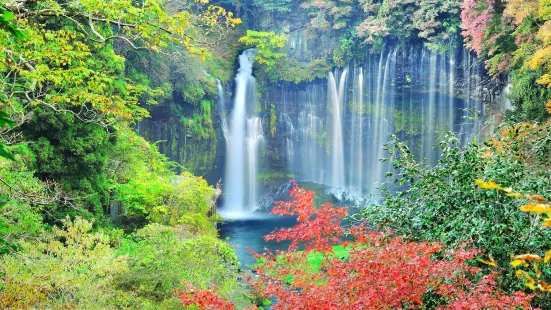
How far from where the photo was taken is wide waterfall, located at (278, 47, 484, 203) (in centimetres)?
2650

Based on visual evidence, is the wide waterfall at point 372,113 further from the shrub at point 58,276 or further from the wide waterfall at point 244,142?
the shrub at point 58,276

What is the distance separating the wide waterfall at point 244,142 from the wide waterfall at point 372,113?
1.83m

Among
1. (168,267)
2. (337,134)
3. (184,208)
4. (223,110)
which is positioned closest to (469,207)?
(168,267)

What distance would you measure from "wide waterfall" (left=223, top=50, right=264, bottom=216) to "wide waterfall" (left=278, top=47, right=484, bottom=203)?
1.83 metres

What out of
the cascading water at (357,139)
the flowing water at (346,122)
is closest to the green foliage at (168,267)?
the flowing water at (346,122)

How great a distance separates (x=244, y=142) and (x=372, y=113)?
27.2ft

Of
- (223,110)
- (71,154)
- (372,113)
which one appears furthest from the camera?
(223,110)

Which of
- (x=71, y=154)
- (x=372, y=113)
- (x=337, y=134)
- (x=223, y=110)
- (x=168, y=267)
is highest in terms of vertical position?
(x=223, y=110)

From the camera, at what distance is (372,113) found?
29312 mm

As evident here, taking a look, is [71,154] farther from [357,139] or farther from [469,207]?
[357,139]

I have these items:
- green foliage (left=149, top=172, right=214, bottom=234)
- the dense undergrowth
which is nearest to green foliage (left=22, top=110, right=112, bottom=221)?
the dense undergrowth

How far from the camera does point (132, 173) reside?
15.1 m

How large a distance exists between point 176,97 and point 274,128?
6.88 meters

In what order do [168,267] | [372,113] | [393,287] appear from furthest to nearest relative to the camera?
[372,113] → [168,267] → [393,287]
